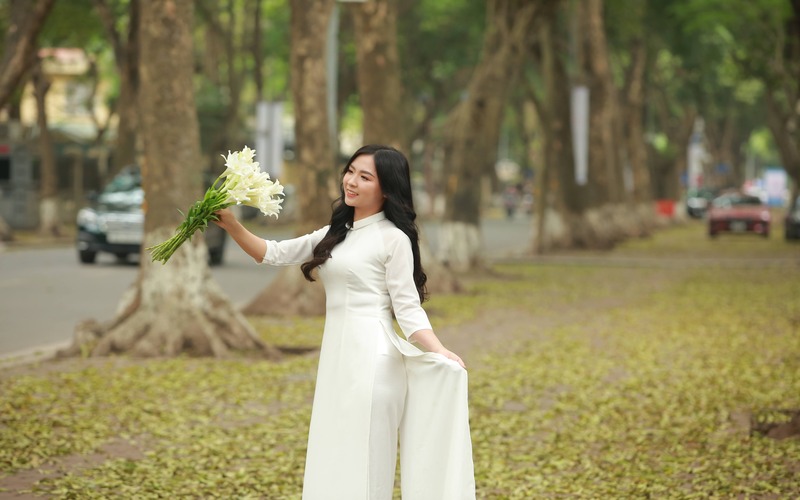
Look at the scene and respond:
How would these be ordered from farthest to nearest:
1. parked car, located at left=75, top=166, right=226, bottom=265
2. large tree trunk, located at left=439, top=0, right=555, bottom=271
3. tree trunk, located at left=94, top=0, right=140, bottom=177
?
tree trunk, located at left=94, top=0, right=140, bottom=177 < parked car, located at left=75, top=166, right=226, bottom=265 < large tree trunk, located at left=439, top=0, right=555, bottom=271

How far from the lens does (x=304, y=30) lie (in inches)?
667

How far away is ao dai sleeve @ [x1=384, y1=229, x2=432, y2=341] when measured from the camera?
532 centimetres

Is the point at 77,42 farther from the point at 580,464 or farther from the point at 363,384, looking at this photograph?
the point at 363,384

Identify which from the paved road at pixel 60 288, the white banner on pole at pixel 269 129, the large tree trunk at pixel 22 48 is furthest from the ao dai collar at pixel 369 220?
the white banner on pole at pixel 269 129

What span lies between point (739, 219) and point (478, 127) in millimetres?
22920

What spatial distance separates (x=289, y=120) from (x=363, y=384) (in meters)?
85.2

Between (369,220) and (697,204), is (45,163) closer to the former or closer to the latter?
(369,220)

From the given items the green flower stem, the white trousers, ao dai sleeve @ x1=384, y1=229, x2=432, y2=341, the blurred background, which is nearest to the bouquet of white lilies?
the green flower stem

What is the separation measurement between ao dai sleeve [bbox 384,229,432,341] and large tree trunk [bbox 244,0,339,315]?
11.5m

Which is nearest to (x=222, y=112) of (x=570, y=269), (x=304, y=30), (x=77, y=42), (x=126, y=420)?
(x=77, y=42)

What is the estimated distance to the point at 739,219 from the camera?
45188 mm

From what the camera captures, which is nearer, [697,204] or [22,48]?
[22,48]

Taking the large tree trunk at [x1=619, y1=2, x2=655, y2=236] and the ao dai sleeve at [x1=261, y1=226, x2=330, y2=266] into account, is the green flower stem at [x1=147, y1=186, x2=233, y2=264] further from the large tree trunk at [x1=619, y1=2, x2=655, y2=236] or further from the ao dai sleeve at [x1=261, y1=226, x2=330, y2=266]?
the large tree trunk at [x1=619, y1=2, x2=655, y2=236]

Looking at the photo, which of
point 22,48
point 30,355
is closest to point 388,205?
point 30,355
